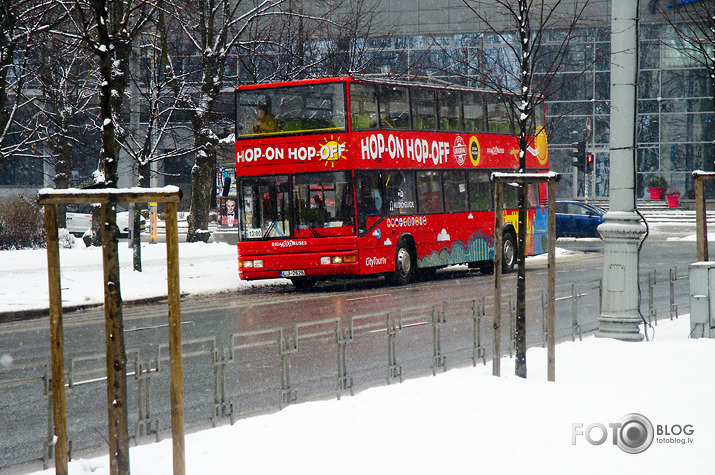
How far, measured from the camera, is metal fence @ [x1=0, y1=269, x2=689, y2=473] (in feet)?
23.0

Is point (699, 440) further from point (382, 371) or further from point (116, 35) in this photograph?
point (116, 35)

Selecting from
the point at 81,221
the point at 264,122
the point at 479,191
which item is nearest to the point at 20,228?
the point at 264,122

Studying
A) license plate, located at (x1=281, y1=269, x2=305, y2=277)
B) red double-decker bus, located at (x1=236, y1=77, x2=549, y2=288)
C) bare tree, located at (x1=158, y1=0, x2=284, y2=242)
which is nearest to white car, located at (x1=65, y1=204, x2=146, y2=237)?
bare tree, located at (x1=158, y1=0, x2=284, y2=242)

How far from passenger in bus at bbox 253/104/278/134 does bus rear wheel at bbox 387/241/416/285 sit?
12.5ft

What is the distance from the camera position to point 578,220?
127 ft

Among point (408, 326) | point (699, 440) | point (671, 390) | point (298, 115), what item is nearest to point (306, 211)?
point (298, 115)

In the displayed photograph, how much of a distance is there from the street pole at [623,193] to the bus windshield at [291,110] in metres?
8.83

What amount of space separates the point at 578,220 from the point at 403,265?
19.1 metres

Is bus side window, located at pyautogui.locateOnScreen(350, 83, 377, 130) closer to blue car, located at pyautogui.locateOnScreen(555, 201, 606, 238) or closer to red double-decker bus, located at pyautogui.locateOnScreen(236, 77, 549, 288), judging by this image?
red double-decker bus, located at pyautogui.locateOnScreen(236, 77, 549, 288)

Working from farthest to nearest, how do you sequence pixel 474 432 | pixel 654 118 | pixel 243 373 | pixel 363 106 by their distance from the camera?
pixel 654 118 < pixel 363 106 < pixel 243 373 < pixel 474 432

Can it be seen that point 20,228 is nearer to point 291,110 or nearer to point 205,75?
point 205,75

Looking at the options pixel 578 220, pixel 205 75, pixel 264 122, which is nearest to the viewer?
pixel 264 122

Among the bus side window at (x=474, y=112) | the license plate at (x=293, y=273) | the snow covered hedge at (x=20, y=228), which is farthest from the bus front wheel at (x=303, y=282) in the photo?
the snow covered hedge at (x=20, y=228)

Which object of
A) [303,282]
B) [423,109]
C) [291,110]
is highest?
[423,109]
